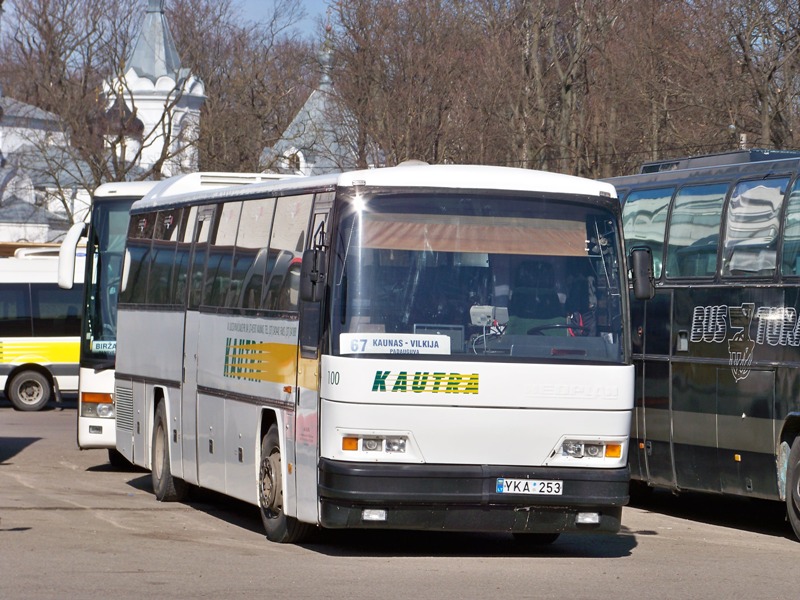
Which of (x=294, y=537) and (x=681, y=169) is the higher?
(x=681, y=169)

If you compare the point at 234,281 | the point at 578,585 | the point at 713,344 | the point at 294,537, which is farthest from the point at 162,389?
the point at 578,585

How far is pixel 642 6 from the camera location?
4144 cm

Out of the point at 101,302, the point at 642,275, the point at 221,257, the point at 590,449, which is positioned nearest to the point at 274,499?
the point at 590,449

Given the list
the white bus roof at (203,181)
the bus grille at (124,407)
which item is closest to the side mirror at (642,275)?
the white bus roof at (203,181)

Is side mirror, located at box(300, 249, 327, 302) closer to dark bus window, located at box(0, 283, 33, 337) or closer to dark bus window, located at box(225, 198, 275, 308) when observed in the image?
dark bus window, located at box(225, 198, 275, 308)

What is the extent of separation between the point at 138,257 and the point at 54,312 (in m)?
16.5

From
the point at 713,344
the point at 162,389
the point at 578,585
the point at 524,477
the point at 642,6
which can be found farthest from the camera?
the point at 642,6

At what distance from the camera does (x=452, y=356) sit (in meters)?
10.5

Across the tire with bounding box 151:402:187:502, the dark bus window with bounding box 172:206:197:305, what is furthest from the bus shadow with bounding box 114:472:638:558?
the dark bus window with bounding box 172:206:197:305

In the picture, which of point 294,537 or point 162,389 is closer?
point 294,537

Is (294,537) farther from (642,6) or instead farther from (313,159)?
(313,159)

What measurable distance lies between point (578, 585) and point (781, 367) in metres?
4.00

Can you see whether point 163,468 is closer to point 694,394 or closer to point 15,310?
point 694,394

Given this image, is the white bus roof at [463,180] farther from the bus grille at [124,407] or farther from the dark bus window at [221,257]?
the bus grille at [124,407]
